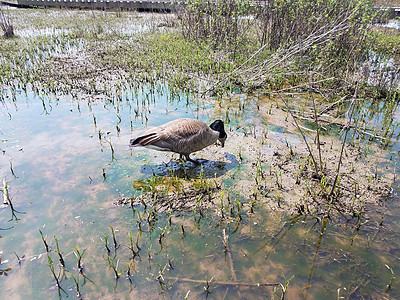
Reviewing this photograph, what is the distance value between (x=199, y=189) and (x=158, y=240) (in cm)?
120

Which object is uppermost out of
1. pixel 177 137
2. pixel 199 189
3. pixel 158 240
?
pixel 177 137

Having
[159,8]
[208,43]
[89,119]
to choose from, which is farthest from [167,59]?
[159,8]

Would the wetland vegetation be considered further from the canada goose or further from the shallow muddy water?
the canada goose

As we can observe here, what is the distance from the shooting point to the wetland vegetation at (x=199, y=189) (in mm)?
3340

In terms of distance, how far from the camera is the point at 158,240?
12.6ft

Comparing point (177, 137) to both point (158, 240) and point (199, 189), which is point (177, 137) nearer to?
point (199, 189)

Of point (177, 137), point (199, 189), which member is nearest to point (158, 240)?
point (199, 189)

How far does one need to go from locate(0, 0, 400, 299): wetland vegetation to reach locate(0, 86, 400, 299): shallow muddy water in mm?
19

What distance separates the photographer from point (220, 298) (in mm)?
3117

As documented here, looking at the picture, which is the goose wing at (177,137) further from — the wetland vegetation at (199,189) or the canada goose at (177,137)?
the wetland vegetation at (199,189)

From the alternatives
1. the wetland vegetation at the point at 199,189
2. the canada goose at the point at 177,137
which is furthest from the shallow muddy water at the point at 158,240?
the canada goose at the point at 177,137

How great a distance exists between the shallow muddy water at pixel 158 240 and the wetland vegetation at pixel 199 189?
0.06ft

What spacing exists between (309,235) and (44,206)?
3.86 metres

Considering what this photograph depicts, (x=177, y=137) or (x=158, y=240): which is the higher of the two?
(x=177, y=137)
